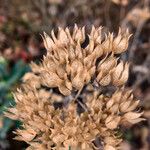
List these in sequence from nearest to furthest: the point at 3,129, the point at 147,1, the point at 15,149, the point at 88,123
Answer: the point at 88,123 → the point at 3,129 → the point at 15,149 → the point at 147,1

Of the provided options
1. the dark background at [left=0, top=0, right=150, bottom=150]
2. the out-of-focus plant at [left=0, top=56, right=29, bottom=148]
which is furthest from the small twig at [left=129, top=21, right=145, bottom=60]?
the out-of-focus plant at [left=0, top=56, right=29, bottom=148]

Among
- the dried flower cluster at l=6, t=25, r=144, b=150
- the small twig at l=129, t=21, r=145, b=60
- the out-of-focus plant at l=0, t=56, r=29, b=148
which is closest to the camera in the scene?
the dried flower cluster at l=6, t=25, r=144, b=150

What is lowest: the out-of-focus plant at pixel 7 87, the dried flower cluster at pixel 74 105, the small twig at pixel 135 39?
the dried flower cluster at pixel 74 105

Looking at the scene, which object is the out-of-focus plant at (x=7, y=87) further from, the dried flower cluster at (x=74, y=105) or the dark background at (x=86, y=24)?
the dried flower cluster at (x=74, y=105)

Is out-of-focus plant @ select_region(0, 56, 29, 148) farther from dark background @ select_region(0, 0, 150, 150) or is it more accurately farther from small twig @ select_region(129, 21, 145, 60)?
small twig @ select_region(129, 21, 145, 60)

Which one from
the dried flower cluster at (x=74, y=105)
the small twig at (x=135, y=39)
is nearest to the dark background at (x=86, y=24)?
the small twig at (x=135, y=39)

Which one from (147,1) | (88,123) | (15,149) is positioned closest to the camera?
(88,123)

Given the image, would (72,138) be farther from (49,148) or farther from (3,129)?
(3,129)

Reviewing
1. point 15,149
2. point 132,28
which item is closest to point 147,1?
point 132,28
